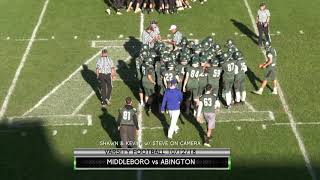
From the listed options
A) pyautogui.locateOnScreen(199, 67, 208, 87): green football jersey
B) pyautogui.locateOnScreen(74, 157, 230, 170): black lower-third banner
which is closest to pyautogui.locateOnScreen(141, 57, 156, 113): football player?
pyautogui.locateOnScreen(199, 67, 208, 87): green football jersey

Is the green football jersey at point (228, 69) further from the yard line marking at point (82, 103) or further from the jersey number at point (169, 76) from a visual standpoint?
the yard line marking at point (82, 103)

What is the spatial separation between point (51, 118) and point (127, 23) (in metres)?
7.28

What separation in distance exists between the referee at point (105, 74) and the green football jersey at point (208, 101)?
11.0 feet

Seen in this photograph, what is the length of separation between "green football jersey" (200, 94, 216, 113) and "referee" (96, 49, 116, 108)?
3.35 m

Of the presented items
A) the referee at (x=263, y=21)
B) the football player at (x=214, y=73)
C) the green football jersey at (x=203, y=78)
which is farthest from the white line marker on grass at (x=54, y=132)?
the referee at (x=263, y=21)

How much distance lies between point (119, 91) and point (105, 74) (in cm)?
144

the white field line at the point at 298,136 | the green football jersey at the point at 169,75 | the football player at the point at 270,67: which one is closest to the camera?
the white field line at the point at 298,136

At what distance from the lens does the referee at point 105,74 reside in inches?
636

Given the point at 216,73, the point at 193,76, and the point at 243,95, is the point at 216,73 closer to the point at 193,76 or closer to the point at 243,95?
the point at 193,76

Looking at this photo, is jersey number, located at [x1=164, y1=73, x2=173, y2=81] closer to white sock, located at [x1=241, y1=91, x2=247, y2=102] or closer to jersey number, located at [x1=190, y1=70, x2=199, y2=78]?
jersey number, located at [x1=190, y1=70, x2=199, y2=78]

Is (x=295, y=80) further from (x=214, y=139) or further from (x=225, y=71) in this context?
(x=214, y=139)

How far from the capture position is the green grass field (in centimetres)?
1430

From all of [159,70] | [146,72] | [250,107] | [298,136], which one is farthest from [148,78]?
[298,136]

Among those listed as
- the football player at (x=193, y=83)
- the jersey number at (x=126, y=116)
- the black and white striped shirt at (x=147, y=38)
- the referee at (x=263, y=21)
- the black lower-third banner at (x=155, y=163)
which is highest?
the referee at (x=263, y=21)
